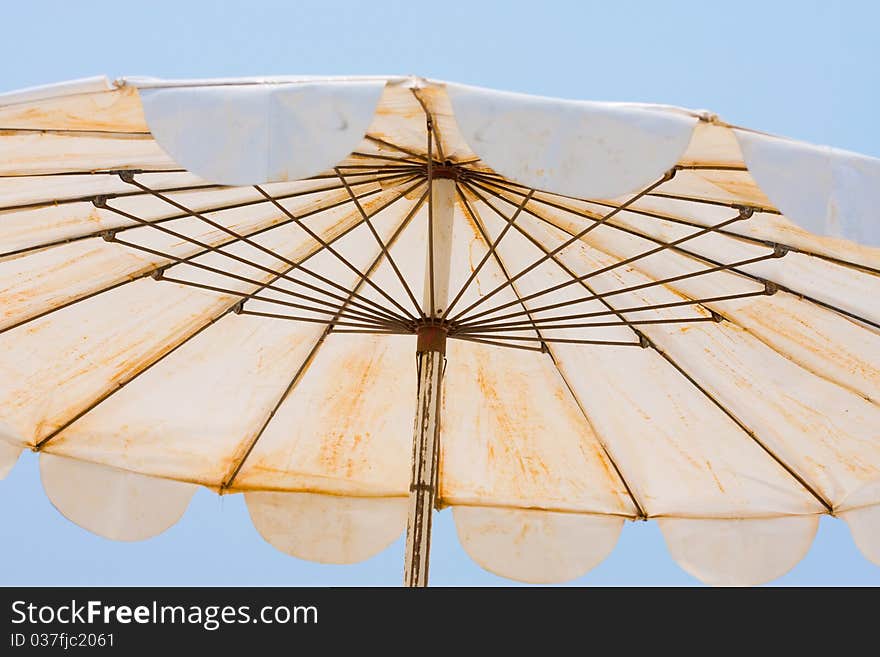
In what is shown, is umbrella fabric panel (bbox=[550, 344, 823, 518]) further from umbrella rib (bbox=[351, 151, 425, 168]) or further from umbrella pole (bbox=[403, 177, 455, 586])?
umbrella rib (bbox=[351, 151, 425, 168])

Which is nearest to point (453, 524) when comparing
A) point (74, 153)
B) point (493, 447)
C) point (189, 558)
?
point (493, 447)

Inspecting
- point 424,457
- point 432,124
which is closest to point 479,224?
point 424,457

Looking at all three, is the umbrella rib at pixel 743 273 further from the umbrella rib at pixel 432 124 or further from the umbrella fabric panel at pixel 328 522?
the umbrella fabric panel at pixel 328 522

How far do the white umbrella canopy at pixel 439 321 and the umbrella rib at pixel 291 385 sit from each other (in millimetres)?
16

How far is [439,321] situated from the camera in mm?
5164

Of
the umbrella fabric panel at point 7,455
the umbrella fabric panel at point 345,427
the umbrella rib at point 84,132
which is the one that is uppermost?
the umbrella fabric panel at point 345,427

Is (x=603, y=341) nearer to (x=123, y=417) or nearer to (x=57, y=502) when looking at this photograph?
(x=123, y=417)

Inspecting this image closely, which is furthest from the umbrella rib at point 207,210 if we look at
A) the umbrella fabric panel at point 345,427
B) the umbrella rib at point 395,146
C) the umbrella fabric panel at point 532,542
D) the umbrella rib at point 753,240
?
the umbrella fabric panel at point 532,542

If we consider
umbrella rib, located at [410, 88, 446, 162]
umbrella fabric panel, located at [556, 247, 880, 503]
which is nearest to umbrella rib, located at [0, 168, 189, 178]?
umbrella rib, located at [410, 88, 446, 162]

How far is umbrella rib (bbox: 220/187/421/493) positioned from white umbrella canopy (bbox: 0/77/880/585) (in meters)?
0.02

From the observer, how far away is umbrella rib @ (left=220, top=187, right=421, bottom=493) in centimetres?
533

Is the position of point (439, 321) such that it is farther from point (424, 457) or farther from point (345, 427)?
point (345, 427)

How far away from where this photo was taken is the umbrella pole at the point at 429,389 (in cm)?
490
